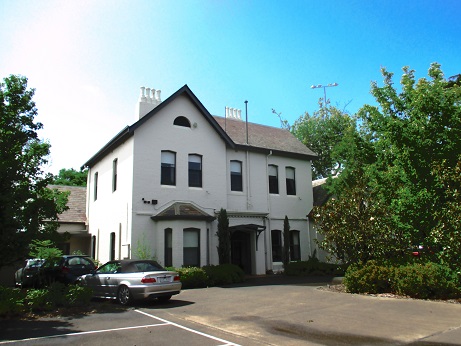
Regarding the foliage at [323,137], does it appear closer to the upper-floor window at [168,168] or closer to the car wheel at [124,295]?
the upper-floor window at [168,168]

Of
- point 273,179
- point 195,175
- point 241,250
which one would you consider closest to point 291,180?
point 273,179

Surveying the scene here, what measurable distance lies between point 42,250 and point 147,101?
12.5m

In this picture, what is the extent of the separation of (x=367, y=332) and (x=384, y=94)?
42.7 ft

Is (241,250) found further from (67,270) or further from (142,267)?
(142,267)

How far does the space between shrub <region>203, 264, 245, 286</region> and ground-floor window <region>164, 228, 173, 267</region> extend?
7.35ft

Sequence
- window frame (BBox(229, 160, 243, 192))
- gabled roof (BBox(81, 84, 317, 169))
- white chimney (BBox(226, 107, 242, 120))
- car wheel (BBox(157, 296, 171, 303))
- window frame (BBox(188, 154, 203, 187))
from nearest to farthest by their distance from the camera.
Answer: car wheel (BBox(157, 296, 171, 303)) < gabled roof (BBox(81, 84, 317, 169)) < window frame (BBox(188, 154, 203, 187)) < window frame (BBox(229, 160, 243, 192)) < white chimney (BBox(226, 107, 242, 120))

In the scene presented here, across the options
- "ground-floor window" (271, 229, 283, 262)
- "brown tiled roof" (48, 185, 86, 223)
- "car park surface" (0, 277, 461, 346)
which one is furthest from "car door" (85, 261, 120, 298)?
"brown tiled roof" (48, 185, 86, 223)

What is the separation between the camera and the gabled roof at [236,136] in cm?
2062

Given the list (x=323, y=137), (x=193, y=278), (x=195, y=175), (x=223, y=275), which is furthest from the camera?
(x=323, y=137)

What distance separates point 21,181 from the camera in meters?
12.4

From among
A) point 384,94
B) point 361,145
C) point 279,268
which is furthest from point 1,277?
point 384,94

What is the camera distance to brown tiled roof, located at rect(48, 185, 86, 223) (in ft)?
84.0

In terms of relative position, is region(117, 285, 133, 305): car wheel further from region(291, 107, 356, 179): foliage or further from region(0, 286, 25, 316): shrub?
region(291, 107, 356, 179): foliage

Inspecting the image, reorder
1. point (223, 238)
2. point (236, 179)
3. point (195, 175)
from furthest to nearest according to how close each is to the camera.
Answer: point (236, 179)
point (195, 175)
point (223, 238)
